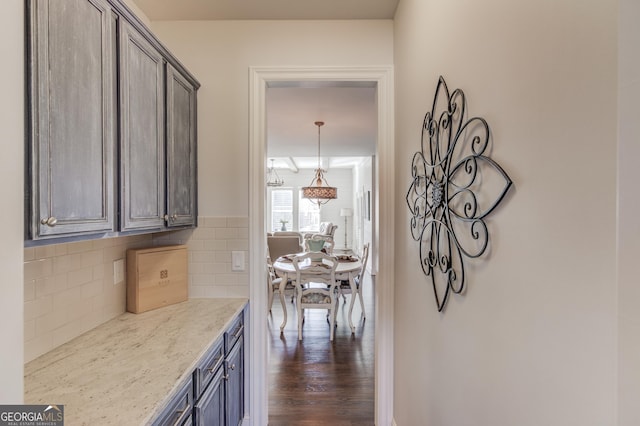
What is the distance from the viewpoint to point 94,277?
1515mm

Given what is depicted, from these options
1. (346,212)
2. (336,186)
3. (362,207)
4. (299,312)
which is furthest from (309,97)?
(336,186)

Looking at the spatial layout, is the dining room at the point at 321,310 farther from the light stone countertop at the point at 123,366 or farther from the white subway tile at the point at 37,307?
the white subway tile at the point at 37,307

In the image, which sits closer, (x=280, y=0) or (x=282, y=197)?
(x=280, y=0)

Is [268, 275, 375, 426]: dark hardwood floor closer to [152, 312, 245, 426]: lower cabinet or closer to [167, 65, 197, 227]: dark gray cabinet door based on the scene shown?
[152, 312, 245, 426]: lower cabinet

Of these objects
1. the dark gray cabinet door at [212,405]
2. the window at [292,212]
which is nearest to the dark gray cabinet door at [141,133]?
the dark gray cabinet door at [212,405]

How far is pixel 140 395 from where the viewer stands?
955 millimetres

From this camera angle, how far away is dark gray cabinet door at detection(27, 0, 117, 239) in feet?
2.78

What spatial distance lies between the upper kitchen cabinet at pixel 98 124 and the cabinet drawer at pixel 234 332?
64 centimetres

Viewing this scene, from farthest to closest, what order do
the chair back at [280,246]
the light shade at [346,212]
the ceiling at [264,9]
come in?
1. the light shade at [346,212]
2. the chair back at [280,246]
3. the ceiling at [264,9]

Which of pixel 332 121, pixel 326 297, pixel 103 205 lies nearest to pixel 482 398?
pixel 103 205

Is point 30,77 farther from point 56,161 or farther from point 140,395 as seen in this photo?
point 140,395

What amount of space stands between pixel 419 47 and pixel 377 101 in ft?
1.90

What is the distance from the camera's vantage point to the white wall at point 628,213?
0.44 metres

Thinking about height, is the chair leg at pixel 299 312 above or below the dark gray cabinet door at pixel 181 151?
below
